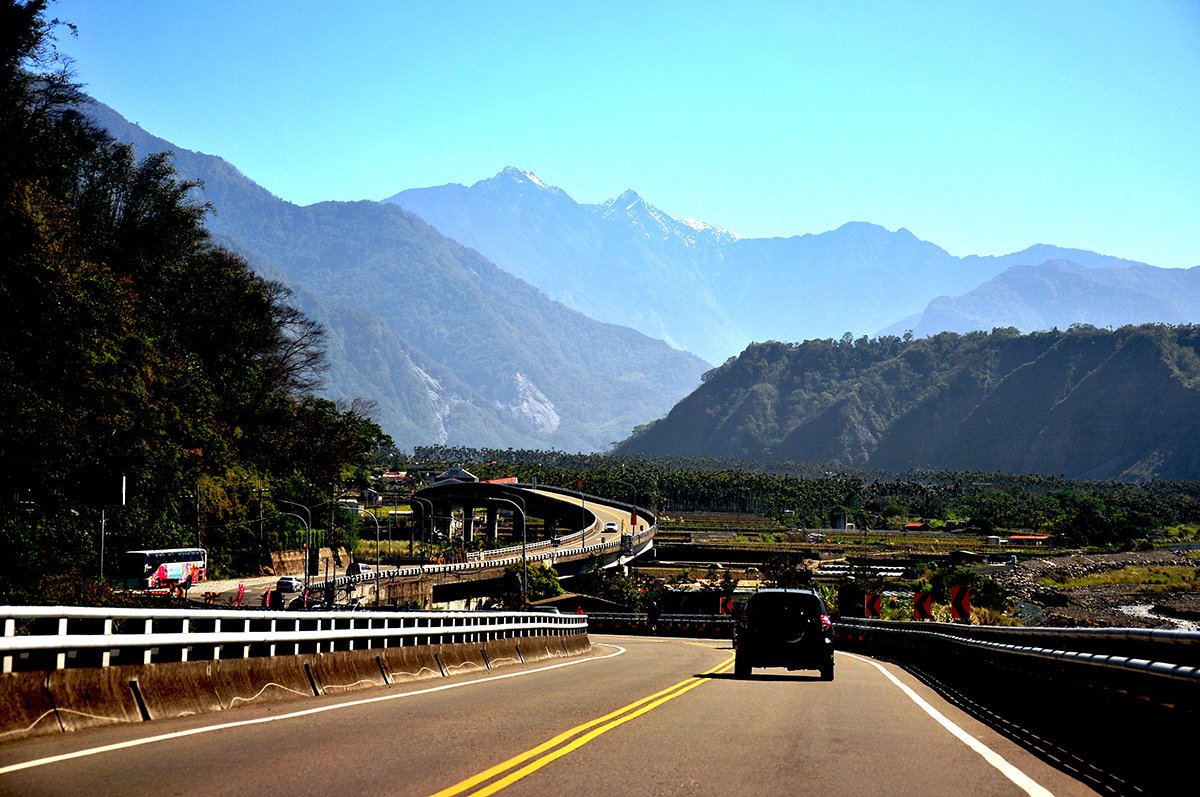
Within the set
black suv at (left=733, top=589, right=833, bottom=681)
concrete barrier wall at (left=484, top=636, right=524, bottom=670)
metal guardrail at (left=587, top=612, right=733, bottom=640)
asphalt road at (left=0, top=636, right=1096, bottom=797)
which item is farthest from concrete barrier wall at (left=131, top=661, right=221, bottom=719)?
metal guardrail at (left=587, top=612, right=733, bottom=640)

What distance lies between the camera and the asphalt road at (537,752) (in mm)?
9969

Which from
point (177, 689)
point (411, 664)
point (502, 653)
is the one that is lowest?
point (502, 653)

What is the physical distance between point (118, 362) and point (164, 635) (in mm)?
58894

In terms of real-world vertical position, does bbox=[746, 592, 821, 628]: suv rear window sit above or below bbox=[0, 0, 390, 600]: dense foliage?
below

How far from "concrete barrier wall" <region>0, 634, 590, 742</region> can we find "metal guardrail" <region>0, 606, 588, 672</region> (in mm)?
245

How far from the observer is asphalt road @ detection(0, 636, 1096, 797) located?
9.97 meters

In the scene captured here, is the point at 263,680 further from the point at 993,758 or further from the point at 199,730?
the point at 993,758

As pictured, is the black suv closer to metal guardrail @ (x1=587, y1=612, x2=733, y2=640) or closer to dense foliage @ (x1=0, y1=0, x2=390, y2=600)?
dense foliage @ (x1=0, y1=0, x2=390, y2=600)

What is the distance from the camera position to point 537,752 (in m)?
12.2

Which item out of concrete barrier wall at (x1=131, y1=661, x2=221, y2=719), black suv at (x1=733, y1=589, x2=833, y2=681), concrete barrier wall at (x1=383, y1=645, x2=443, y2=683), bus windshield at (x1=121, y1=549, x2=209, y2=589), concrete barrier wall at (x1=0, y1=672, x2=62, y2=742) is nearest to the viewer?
concrete barrier wall at (x1=0, y1=672, x2=62, y2=742)

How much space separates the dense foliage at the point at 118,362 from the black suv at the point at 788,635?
21628 mm

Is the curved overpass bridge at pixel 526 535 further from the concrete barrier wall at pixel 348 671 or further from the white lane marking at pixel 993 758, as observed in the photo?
the white lane marking at pixel 993 758

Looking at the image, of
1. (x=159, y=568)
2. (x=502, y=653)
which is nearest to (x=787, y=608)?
(x=502, y=653)

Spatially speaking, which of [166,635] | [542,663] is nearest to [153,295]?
[542,663]
